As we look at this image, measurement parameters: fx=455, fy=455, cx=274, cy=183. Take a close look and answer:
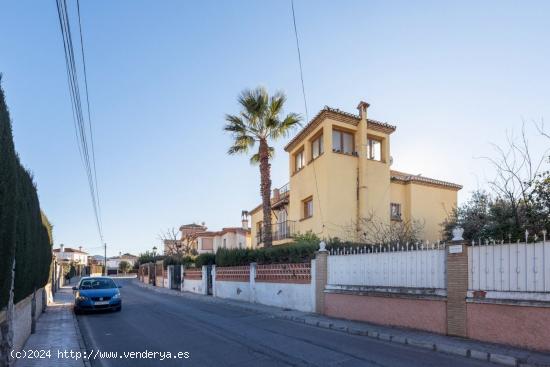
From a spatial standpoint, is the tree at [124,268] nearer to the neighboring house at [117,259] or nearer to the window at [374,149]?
the neighboring house at [117,259]

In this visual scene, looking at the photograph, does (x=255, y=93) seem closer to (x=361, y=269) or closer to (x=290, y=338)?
(x=361, y=269)

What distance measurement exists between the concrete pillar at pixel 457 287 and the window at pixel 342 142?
46.4ft

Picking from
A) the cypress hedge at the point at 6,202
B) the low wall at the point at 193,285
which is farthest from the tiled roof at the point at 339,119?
the cypress hedge at the point at 6,202

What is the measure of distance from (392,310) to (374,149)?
15.2 meters

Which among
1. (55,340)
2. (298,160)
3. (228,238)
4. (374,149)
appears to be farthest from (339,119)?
(228,238)

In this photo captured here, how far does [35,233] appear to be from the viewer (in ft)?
41.3

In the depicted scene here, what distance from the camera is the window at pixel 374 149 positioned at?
85.7ft

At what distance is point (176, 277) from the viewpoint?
38281mm

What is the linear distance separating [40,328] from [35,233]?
2.78 meters

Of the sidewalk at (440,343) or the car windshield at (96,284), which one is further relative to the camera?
the car windshield at (96,284)

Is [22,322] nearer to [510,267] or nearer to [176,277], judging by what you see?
[510,267]

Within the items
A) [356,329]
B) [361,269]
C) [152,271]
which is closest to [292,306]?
[361,269]

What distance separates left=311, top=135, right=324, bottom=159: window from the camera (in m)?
25.3

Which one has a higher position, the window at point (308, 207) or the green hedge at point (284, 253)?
the window at point (308, 207)
